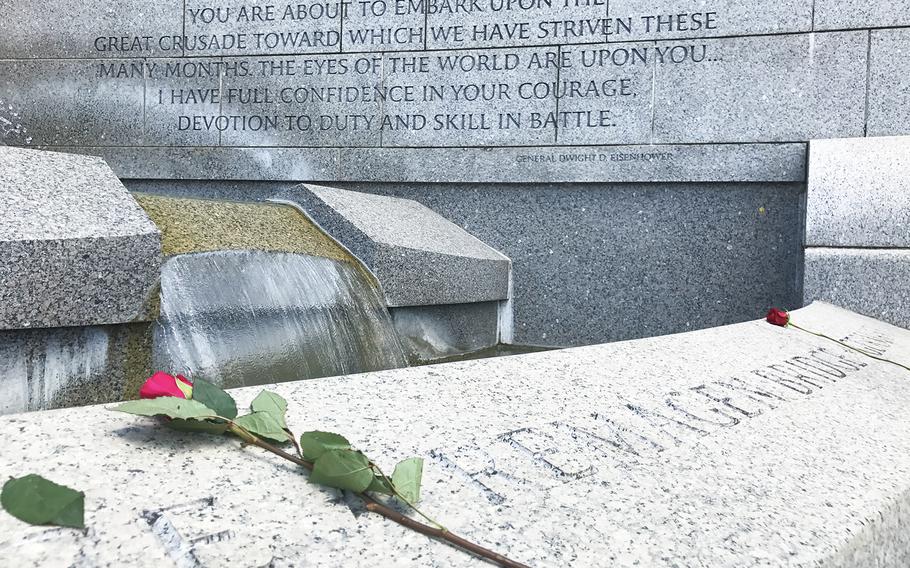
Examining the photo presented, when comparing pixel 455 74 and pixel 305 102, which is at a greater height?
pixel 455 74

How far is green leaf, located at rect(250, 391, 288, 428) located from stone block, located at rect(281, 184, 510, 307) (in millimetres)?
3263

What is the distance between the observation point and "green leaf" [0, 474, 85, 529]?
1020 millimetres

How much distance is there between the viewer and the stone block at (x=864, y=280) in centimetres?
530

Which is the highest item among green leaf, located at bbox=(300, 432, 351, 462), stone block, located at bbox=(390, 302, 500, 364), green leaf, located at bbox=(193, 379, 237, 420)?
green leaf, located at bbox=(193, 379, 237, 420)

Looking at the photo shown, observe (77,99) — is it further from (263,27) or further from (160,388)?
(160,388)

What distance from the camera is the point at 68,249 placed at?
2.98 m

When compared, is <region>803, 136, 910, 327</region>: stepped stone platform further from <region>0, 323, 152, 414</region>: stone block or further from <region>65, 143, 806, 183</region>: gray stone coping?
<region>0, 323, 152, 414</region>: stone block

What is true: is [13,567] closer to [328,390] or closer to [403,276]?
[328,390]

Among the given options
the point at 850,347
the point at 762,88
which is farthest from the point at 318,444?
the point at 762,88

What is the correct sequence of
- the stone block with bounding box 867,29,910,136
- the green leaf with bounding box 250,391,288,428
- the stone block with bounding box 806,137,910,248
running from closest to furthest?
1. the green leaf with bounding box 250,391,288,428
2. the stone block with bounding box 806,137,910,248
3. the stone block with bounding box 867,29,910,136

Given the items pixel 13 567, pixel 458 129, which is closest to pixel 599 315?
pixel 458 129

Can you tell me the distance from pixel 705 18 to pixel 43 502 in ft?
21.4

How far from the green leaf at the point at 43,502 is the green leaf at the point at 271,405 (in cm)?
46

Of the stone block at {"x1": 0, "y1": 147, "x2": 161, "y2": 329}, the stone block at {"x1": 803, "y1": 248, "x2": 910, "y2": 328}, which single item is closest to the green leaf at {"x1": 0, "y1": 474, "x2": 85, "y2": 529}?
the stone block at {"x1": 0, "y1": 147, "x2": 161, "y2": 329}
